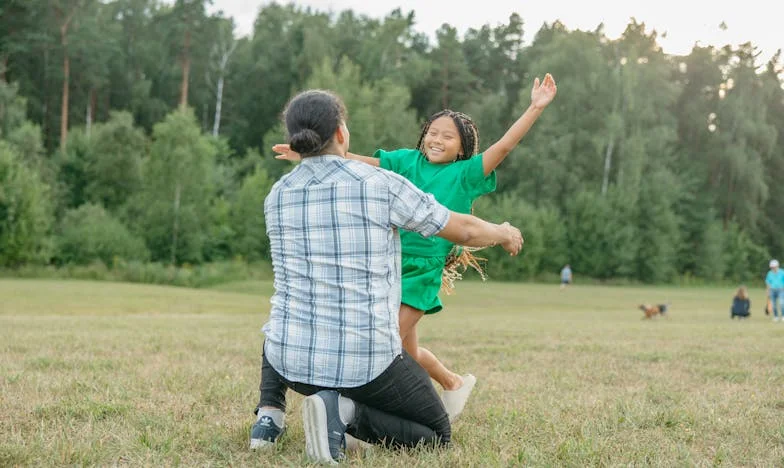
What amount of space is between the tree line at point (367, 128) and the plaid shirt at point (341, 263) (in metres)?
38.1

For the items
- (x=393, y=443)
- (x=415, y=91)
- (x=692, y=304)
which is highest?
(x=415, y=91)

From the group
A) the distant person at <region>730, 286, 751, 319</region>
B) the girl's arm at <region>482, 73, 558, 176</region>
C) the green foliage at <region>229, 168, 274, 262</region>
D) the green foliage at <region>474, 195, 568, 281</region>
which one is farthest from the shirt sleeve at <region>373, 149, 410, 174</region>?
the green foliage at <region>474, 195, 568, 281</region>

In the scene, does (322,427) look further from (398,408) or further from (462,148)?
(462,148)

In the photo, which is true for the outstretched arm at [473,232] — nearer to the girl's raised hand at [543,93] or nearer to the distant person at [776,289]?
the girl's raised hand at [543,93]

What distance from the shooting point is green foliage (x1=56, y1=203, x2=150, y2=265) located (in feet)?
134

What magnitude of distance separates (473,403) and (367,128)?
47.2 meters

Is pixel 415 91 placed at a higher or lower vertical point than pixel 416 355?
higher

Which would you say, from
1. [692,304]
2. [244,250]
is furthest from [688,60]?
[244,250]

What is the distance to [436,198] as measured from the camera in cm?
481

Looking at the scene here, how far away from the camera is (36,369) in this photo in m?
6.79

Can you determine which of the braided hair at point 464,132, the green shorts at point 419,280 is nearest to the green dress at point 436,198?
the green shorts at point 419,280

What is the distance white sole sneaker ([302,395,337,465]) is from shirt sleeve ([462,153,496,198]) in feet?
5.58

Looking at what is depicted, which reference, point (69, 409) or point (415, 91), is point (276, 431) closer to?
point (69, 409)

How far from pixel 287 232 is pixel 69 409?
2.00 metres
